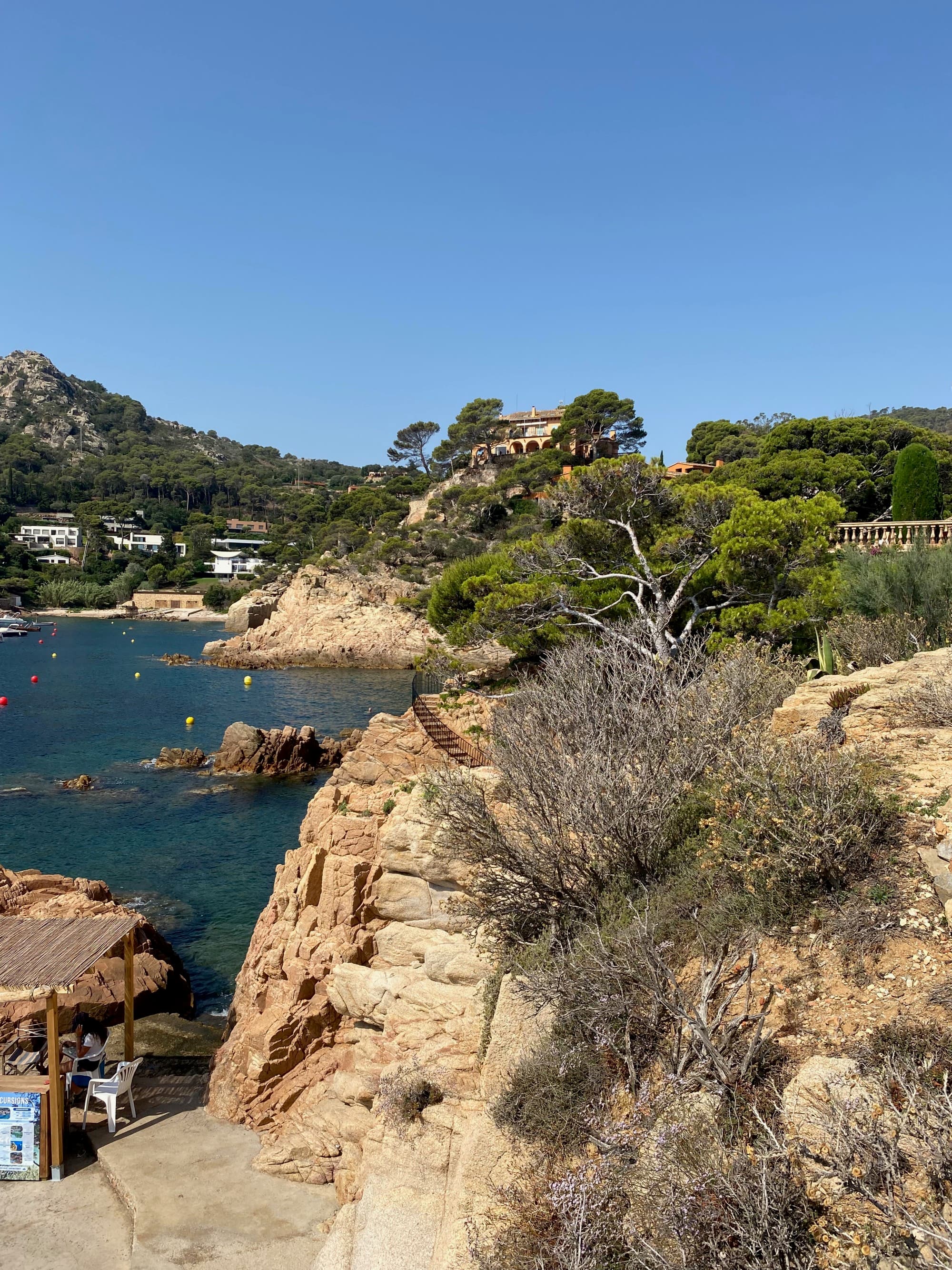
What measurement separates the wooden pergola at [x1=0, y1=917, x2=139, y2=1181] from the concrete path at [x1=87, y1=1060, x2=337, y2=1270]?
830 millimetres

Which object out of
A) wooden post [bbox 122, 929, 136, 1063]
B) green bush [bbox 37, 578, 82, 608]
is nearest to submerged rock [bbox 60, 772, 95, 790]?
wooden post [bbox 122, 929, 136, 1063]

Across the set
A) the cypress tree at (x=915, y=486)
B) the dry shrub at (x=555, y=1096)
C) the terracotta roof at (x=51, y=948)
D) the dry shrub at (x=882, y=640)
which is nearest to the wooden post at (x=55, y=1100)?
the terracotta roof at (x=51, y=948)

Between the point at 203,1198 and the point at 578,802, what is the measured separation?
511 centimetres

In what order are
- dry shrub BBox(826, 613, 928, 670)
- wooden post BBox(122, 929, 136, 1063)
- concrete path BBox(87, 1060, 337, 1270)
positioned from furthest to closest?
dry shrub BBox(826, 613, 928, 670), wooden post BBox(122, 929, 136, 1063), concrete path BBox(87, 1060, 337, 1270)

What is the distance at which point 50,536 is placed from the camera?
120438mm

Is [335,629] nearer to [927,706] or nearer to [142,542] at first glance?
[927,706]

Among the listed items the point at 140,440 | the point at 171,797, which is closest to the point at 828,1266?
the point at 171,797

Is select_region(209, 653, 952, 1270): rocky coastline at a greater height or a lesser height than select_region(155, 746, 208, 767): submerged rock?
greater

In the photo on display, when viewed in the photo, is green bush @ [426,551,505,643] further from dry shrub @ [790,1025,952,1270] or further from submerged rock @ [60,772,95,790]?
dry shrub @ [790,1025,952,1270]

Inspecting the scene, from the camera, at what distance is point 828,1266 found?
145 inches

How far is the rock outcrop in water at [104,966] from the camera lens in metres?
12.7

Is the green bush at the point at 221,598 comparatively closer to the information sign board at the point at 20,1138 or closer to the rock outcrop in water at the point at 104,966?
the rock outcrop in water at the point at 104,966

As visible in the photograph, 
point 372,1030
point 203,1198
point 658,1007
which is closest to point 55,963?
point 203,1198

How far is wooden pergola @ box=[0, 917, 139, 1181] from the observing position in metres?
8.30
